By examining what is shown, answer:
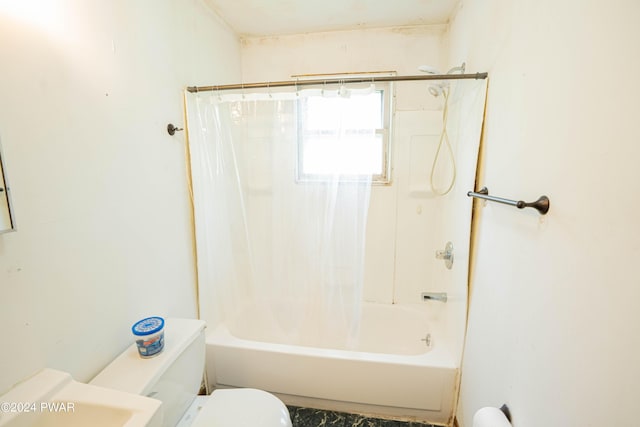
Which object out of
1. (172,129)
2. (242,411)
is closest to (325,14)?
(172,129)

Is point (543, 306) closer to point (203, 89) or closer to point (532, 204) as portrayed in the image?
point (532, 204)

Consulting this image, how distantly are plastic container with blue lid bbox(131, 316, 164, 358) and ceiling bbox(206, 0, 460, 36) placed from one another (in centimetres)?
190

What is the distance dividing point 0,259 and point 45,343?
0.31 metres

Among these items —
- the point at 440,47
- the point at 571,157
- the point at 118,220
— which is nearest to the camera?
the point at 571,157

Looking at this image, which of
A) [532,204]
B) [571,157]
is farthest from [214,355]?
[571,157]

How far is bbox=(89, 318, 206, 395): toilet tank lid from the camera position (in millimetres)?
939

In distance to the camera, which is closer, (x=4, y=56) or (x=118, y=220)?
(x=4, y=56)

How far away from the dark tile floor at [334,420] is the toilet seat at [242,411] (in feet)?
1.66

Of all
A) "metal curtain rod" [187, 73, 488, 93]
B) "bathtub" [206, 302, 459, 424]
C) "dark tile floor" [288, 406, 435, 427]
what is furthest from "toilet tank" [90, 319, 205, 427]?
"metal curtain rod" [187, 73, 488, 93]

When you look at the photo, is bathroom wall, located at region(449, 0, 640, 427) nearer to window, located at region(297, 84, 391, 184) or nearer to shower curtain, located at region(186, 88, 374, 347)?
window, located at region(297, 84, 391, 184)

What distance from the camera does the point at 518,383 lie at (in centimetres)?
93

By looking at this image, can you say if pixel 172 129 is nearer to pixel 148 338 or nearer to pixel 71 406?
pixel 148 338

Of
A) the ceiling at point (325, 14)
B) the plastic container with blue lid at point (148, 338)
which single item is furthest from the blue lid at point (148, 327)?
the ceiling at point (325, 14)

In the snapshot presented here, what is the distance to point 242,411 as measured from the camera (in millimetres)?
1168
